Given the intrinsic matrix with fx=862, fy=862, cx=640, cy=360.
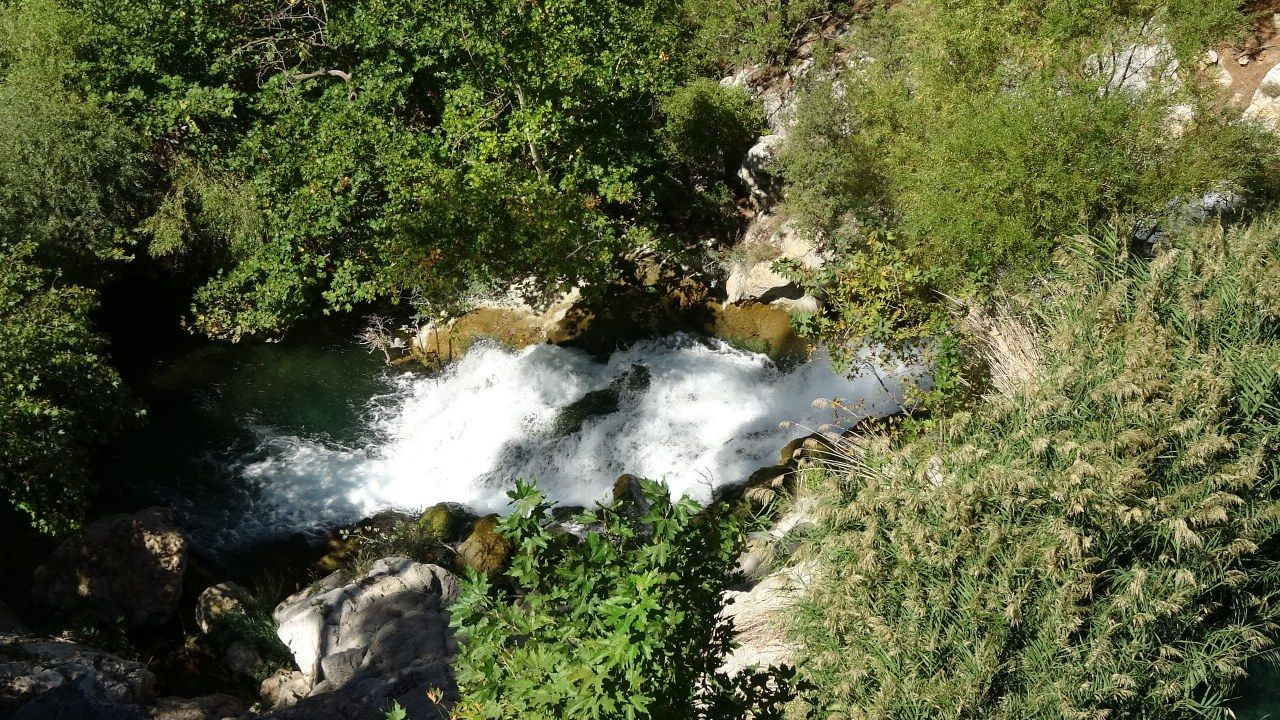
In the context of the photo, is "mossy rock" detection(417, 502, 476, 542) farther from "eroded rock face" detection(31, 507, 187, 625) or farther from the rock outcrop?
the rock outcrop

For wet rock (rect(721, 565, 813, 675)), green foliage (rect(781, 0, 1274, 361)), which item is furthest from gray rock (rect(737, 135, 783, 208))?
wet rock (rect(721, 565, 813, 675))

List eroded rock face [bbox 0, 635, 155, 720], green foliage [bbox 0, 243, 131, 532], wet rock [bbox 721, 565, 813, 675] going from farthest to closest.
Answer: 1. green foliage [bbox 0, 243, 131, 532]
2. eroded rock face [bbox 0, 635, 155, 720]
3. wet rock [bbox 721, 565, 813, 675]

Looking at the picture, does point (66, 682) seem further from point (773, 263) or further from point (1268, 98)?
point (1268, 98)

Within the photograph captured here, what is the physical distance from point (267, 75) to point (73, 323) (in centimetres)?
742

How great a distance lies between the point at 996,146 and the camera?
999 cm

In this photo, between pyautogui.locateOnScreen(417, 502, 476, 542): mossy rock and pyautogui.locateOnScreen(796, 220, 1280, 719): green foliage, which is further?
pyautogui.locateOnScreen(417, 502, 476, 542): mossy rock

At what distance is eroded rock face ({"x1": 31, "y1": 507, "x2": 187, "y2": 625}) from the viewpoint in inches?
454

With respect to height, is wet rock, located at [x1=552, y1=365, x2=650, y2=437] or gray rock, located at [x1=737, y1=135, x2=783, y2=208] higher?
gray rock, located at [x1=737, y1=135, x2=783, y2=208]

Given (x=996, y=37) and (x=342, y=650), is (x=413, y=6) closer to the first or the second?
(x=996, y=37)

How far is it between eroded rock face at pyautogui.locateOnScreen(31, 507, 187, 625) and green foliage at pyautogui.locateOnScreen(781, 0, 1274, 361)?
956cm

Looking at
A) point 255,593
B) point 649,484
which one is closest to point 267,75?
point 255,593

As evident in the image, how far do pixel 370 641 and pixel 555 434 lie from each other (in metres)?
4.56

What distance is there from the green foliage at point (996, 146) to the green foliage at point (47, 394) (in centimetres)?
972

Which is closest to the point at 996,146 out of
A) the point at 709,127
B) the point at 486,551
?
the point at 709,127
